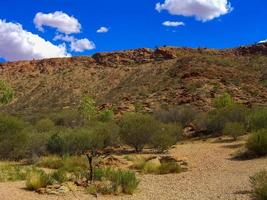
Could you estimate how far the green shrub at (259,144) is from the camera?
22000mm

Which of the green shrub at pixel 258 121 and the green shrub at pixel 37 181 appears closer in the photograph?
the green shrub at pixel 37 181

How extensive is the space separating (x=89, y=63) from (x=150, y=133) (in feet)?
229

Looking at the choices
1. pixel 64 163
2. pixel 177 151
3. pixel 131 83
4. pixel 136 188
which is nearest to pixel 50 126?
pixel 177 151

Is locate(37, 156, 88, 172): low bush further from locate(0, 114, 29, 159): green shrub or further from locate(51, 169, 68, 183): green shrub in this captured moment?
locate(51, 169, 68, 183): green shrub

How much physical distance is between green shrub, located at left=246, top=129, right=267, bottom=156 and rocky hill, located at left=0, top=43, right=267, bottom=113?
29781 mm

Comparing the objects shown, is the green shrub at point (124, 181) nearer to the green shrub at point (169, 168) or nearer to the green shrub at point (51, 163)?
the green shrub at point (169, 168)

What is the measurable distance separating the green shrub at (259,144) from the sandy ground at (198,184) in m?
1.06

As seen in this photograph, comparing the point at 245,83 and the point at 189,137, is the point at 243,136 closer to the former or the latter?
the point at 189,137

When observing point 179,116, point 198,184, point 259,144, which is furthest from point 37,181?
point 179,116

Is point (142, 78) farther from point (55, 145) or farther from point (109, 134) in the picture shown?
point (55, 145)

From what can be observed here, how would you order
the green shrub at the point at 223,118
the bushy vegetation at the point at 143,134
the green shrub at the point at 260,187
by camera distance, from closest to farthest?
the green shrub at the point at 260,187 < the bushy vegetation at the point at 143,134 < the green shrub at the point at 223,118

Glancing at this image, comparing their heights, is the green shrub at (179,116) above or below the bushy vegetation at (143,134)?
above

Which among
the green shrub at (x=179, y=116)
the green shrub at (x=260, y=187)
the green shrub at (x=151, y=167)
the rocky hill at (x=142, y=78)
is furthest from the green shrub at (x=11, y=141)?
the rocky hill at (x=142, y=78)

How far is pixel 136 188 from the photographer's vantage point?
15516 millimetres
